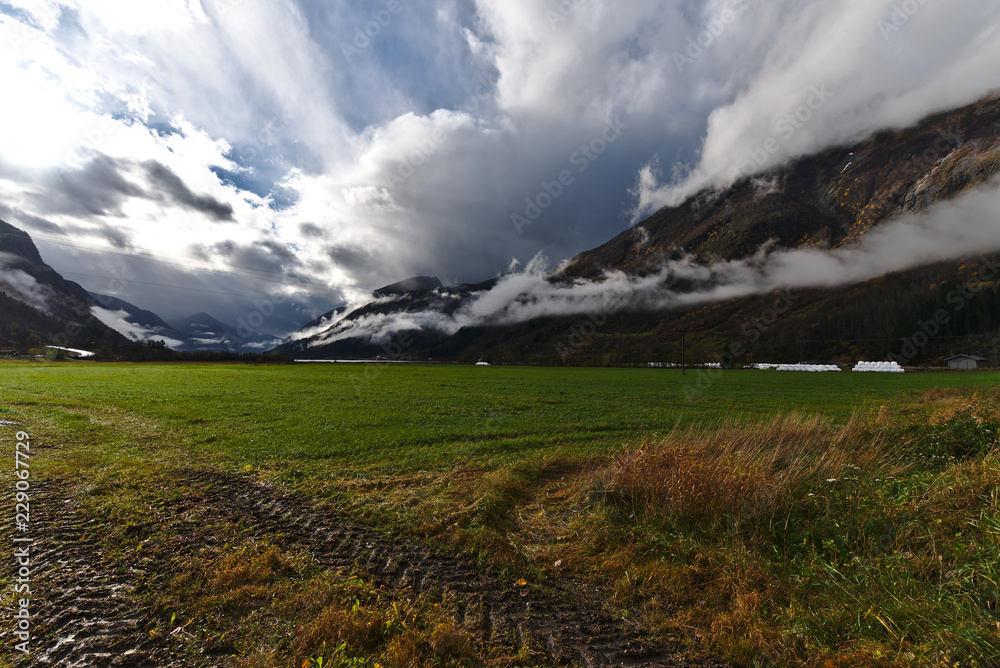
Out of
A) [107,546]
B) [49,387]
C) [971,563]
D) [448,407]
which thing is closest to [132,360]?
[49,387]

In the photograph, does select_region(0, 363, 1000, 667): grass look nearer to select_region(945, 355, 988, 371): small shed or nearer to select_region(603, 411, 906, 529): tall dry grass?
select_region(603, 411, 906, 529): tall dry grass

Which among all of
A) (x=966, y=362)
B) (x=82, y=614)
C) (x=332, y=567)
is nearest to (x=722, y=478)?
(x=332, y=567)

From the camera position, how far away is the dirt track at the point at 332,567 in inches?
177

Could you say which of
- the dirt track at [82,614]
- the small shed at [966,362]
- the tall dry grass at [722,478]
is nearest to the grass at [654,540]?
the tall dry grass at [722,478]

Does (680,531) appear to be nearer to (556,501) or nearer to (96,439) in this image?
(556,501)

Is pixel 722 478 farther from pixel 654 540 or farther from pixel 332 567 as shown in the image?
pixel 332 567

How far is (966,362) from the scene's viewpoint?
139875mm

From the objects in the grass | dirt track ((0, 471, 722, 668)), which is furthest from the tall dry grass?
dirt track ((0, 471, 722, 668))

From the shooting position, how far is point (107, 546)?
22.3ft

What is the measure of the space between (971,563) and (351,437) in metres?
17.9

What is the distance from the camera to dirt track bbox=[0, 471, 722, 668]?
14.8 feet

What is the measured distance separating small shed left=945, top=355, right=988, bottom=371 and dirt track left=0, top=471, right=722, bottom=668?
206 m

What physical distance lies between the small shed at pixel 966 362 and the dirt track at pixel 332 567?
206 meters

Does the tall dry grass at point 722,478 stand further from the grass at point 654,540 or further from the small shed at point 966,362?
the small shed at point 966,362
